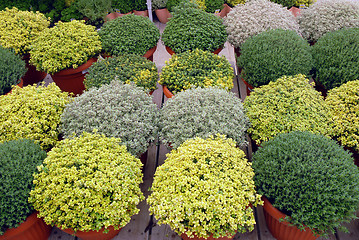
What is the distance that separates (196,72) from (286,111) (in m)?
1.12

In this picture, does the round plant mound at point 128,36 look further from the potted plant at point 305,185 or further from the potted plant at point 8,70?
the potted plant at point 305,185

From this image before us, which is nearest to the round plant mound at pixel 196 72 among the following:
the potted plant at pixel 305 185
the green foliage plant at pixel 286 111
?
the green foliage plant at pixel 286 111

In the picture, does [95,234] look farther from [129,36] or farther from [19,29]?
[19,29]

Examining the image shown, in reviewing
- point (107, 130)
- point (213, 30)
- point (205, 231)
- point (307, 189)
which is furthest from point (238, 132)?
point (213, 30)

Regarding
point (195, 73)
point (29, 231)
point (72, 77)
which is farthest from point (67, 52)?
point (29, 231)

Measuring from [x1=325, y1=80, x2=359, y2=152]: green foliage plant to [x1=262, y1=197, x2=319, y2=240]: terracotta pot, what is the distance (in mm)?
995

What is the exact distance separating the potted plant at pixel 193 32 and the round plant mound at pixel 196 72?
0.39 metres

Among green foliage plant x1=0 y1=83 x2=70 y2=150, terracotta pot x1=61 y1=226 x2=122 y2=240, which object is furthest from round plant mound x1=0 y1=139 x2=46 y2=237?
terracotta pot x1=61 y1=226 x2=122 y2=240

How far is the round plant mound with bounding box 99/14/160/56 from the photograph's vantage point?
3736 mm

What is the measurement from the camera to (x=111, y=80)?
10.4 ft

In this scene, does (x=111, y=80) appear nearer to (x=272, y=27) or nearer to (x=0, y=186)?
(x=0, y=186)

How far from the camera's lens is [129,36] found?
378cm

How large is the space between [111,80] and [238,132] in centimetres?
156

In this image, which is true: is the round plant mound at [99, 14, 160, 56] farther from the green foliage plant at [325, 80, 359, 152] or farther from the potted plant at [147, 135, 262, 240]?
the green foliage plant at [325, 80, 359, 152]
